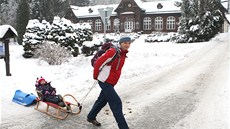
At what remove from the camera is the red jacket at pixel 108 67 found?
522cm

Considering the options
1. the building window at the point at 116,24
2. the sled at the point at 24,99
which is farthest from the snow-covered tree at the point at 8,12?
the sled at the point at 24,99

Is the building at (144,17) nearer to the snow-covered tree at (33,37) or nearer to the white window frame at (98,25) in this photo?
the white window frame at (98,25)

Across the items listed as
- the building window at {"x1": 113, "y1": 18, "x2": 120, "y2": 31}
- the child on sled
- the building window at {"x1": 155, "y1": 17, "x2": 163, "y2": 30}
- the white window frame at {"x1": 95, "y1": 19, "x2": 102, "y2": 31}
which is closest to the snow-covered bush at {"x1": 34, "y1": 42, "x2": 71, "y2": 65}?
the child on sled

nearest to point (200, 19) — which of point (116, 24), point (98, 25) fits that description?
point (116, 24)

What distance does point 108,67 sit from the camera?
210 inches

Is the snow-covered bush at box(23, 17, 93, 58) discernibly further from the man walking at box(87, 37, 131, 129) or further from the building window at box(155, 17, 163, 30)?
the building window at box(155, 17, 163, 30)

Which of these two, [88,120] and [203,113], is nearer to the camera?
[88,120]

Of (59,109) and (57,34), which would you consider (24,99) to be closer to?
(59,109)

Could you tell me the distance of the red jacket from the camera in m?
5.22

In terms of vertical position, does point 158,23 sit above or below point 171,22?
below

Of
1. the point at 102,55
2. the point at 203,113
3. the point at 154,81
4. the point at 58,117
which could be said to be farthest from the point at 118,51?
the point at 154,81

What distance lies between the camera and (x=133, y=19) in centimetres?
6116

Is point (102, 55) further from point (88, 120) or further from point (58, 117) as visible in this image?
point (58, 117)

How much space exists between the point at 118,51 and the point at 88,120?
1752 millimetres
